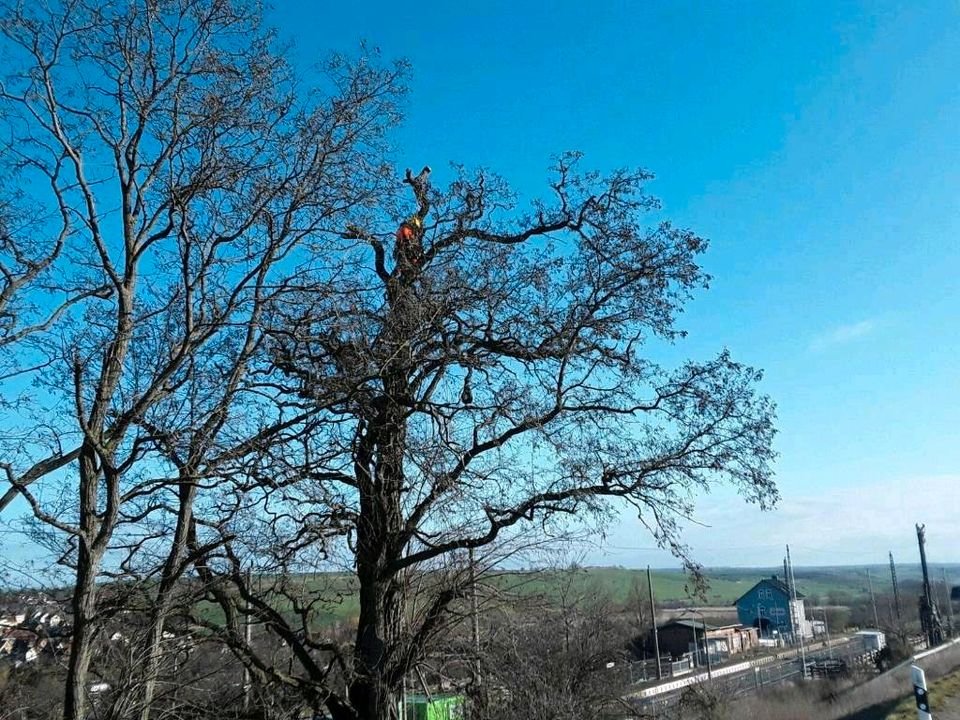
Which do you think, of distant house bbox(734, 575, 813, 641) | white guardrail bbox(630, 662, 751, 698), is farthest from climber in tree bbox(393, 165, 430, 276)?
distant house bbox(734, 575, 813, 641)

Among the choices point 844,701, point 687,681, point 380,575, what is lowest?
point 687,681

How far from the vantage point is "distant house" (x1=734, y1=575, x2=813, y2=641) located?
250 feet

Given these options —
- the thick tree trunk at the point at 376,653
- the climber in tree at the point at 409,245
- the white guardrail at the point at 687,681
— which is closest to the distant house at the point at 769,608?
the white guardrail at the point at 687,681

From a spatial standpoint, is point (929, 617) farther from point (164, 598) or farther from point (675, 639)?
point (164, 598)

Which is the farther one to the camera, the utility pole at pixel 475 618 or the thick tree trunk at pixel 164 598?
the utility pole at pixel 475 618

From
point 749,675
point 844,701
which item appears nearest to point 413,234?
point 844,701

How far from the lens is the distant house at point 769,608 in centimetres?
7625

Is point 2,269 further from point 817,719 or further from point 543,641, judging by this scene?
point 817,719

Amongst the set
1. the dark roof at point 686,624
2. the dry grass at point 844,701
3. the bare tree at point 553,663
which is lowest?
the dry grass at point 844,701

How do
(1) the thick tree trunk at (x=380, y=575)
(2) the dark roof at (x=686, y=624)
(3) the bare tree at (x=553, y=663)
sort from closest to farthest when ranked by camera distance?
(1) the thick tree trunk at (x=380, y=575) < (3) the bare tree at (x=553, y=663) < (2) the dark roof at (x=686, y=624)

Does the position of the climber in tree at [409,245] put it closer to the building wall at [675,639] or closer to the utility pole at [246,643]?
the utility pole at [246,643]

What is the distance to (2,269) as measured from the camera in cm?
646

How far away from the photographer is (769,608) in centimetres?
7894

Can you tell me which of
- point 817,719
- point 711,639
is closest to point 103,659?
point 817,719
